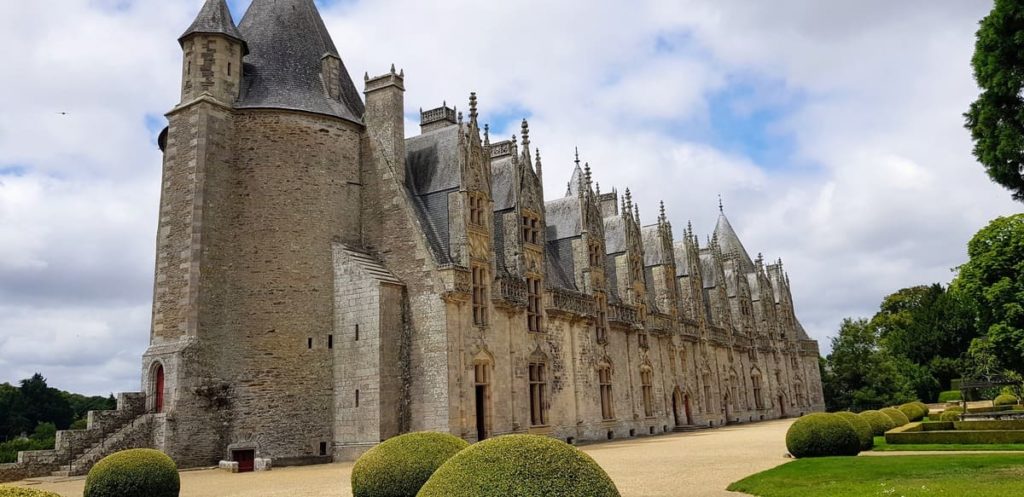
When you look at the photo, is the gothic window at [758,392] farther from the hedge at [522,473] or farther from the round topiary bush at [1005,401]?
the hedge at [522,473]

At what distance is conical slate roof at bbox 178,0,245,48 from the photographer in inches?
1045

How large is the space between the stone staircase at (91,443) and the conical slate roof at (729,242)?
45.7 meters

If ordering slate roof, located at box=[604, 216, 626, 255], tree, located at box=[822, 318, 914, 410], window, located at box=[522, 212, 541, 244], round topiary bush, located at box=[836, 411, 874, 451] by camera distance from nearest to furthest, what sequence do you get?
round topiary bush, located at box=[836, 411, 874, 451] → window, located at box=[522, 212, 541, 244] → slate roof, located at box=[604, 216, 626, 255] → tree, located at box=[822, 318, 914, 410]

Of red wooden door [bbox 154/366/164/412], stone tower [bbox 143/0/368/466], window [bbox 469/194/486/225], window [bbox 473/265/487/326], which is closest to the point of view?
red wooden door [bbox 154/366/164/412]

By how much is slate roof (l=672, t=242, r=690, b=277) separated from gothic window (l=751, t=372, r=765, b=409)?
1079 centimetres

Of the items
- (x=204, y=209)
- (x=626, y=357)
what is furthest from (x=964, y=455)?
(x=204, y=209)

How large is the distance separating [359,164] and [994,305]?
2374 cm

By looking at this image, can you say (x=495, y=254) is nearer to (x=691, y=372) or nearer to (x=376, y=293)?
(x=376, y=293)

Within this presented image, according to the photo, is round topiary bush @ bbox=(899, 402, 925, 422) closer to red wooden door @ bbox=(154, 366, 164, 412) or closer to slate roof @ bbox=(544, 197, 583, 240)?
slate roof @ bbox=(544, 197, 583, 240)

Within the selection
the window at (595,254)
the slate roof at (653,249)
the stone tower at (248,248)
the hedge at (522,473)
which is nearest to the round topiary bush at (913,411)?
the slate roof at (653,249)

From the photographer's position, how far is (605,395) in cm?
3450

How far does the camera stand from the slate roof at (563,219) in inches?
1416

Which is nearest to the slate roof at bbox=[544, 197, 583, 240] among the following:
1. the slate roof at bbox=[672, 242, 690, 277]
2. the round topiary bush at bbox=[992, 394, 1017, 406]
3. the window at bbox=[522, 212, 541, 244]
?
the window at bbox=[522, 212, 541, 244]

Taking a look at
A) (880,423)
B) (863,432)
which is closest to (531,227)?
(880,423)
